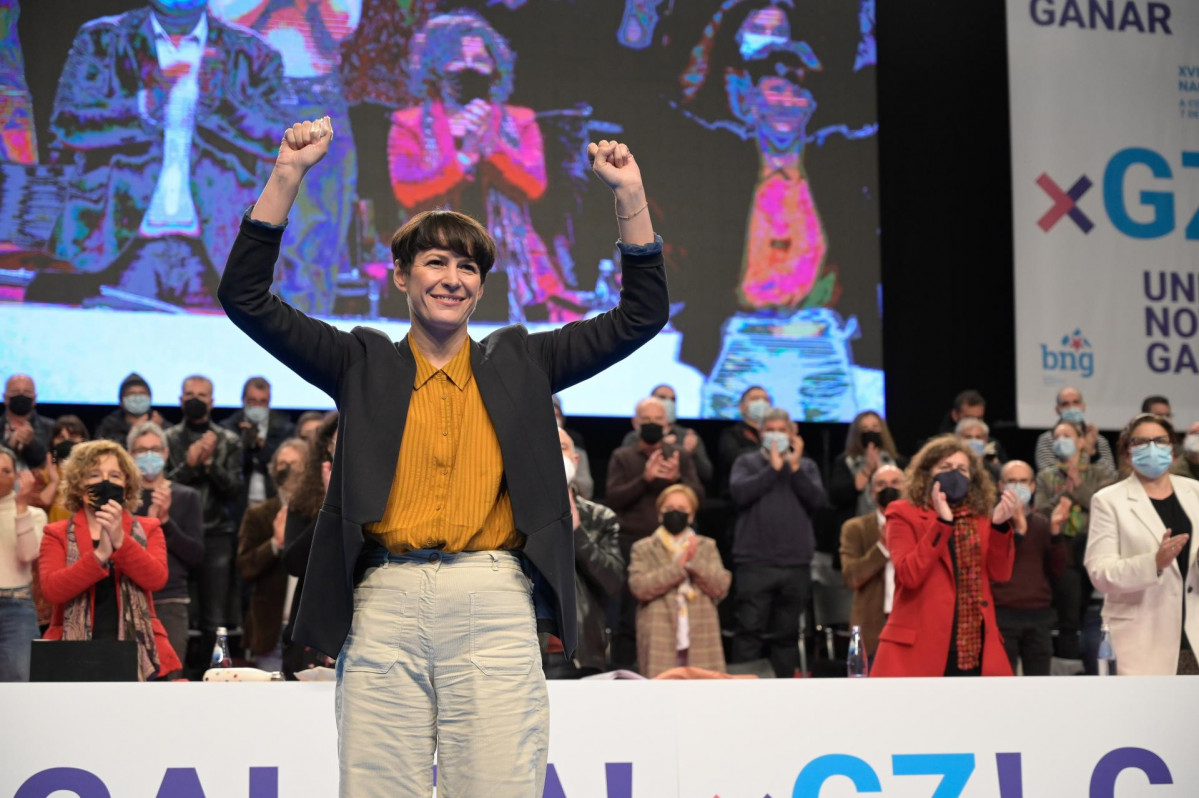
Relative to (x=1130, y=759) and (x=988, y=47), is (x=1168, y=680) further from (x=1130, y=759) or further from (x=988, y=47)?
(x=988, y=47)

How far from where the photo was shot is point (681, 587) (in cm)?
614

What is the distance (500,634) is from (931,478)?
3258 mm

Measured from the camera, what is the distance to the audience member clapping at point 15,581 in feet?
18.2

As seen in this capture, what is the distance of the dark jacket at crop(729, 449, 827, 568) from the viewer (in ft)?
22.5

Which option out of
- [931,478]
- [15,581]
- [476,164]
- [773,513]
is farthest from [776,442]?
[15,581]

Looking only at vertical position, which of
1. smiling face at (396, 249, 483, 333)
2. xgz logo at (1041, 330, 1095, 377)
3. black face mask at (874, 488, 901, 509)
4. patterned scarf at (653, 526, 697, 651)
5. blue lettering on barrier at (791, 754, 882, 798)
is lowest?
blue lettering on barrier at (791, 754, 882, 798)

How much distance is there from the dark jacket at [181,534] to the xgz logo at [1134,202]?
620 cm

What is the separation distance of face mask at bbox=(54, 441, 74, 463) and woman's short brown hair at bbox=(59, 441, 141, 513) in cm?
144

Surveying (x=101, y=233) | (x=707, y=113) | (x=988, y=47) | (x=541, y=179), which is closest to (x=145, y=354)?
(x=101, y=233)

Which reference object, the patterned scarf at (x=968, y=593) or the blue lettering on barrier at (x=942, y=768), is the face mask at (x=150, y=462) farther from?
the blue lettering on barrier at (x=942, y=768)

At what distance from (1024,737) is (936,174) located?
7.22m

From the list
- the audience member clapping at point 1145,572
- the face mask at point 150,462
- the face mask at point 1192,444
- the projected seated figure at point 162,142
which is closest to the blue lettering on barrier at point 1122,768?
the audience member clapping at point 1145,572

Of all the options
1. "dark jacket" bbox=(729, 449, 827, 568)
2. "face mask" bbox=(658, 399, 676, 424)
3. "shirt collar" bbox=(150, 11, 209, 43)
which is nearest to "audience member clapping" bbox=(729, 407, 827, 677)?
"dark jacket" bbox=(729, 449, 827, 568)

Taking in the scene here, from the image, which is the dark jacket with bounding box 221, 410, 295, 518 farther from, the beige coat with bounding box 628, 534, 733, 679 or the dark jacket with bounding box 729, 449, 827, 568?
the dark jacket with bounding box 729, 449, 827, 568
